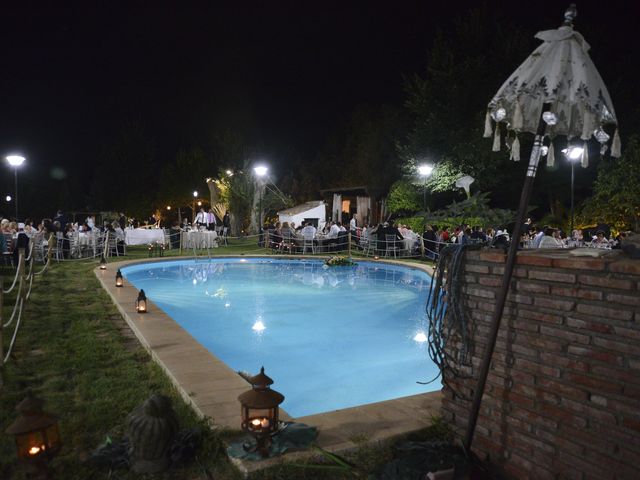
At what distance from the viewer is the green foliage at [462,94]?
24.6 meters

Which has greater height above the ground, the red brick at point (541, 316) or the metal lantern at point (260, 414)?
the red brick at point (541, 316)

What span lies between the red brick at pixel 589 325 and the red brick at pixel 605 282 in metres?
0.21

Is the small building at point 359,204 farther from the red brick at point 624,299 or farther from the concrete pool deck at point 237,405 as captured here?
the red brick at point 624,299

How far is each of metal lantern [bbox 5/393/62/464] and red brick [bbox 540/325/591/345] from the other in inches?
125

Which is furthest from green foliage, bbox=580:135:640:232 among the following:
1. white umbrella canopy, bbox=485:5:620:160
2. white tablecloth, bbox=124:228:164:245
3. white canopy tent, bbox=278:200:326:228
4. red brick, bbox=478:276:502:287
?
white tablecloth, bbox=124:228:164:245

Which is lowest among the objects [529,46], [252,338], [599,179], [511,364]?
[252,338]

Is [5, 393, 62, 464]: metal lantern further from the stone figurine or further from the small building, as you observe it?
the small building

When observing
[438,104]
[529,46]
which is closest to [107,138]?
[438,104]

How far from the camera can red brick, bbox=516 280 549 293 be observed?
292cm

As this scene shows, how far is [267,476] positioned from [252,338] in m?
5.78

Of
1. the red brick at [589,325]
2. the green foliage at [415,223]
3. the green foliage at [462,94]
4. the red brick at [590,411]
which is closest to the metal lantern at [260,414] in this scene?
the red brick at [590,411]

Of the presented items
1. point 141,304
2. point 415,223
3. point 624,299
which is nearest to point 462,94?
point 415,223

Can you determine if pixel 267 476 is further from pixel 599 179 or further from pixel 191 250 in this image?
pixel 599 179

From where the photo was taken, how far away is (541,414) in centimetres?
293
